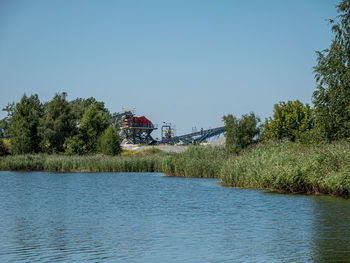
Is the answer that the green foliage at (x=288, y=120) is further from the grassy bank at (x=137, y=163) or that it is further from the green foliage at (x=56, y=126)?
the green foliage at (x=56, y=126)

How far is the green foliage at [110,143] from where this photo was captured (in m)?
63.4

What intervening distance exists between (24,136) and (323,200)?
2108 inches

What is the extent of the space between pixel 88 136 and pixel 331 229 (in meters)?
59.2

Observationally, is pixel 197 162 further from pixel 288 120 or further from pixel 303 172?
pixel 288 120

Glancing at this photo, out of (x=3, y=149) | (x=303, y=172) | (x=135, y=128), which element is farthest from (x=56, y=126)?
(x=303, y=172)

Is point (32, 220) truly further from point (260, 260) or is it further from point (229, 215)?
point (260, 260)

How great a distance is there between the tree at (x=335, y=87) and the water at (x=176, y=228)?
601 inches

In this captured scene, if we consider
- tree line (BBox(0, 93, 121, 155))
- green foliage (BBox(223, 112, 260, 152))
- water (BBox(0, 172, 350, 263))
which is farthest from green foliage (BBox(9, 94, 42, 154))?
water (BBox(0, 172, 350, 263))

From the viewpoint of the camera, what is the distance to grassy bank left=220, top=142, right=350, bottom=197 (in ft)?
72.6

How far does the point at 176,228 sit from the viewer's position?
14523mm

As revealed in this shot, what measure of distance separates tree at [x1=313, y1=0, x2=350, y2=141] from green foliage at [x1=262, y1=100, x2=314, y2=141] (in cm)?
1799

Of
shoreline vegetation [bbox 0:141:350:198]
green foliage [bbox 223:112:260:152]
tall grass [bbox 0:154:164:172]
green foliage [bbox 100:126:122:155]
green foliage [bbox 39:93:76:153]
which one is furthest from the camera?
green foliage [bbox 39:93:76:153]

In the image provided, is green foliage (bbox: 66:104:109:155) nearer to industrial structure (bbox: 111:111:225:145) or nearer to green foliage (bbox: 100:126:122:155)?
green foliage (bbox: 100:126:122:155)

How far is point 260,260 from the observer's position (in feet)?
33.8
